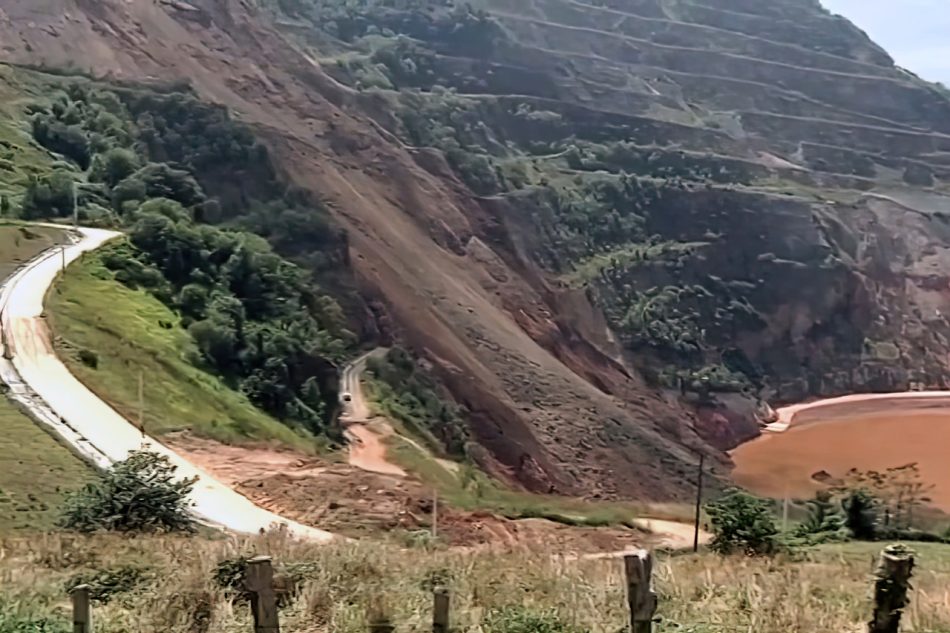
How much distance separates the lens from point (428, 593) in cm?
813

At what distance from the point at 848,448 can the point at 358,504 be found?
125 feet

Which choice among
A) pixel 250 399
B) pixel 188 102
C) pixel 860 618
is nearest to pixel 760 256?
pixel 188 102

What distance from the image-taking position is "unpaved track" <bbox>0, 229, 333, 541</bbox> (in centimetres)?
1845

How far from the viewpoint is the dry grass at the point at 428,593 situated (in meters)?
7.11

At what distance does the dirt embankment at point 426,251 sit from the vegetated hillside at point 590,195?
6.9 inches

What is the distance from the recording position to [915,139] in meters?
86.1

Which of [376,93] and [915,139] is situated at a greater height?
[915,139]

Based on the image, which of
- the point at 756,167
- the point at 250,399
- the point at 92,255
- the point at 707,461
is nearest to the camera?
the point at 250,399

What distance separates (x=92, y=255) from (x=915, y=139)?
7376 cm

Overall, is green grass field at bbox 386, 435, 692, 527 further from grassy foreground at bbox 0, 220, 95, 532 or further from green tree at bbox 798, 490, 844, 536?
grassy foreground at bbox 0, 220, 95, 532

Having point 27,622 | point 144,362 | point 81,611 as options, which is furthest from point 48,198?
point 81,611

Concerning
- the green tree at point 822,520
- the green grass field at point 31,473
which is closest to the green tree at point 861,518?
the green tree at point 822,520

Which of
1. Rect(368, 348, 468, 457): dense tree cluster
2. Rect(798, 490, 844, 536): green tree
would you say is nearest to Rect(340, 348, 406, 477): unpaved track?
Rect(368, 348, 468, 457): dense tree cluster

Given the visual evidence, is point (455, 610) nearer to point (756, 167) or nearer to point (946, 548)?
point (946, 548)
